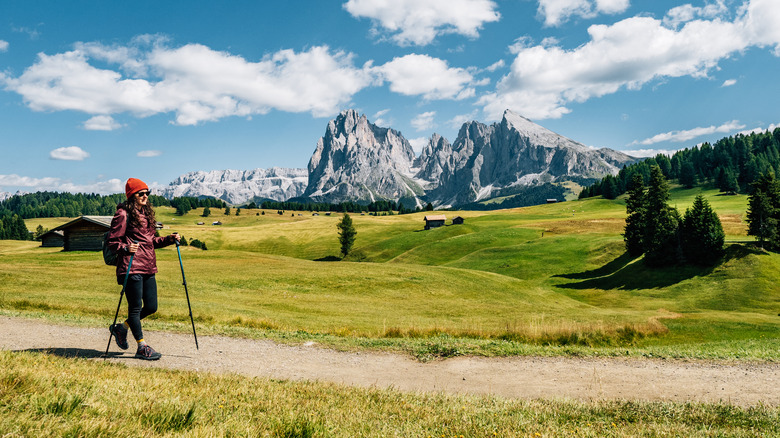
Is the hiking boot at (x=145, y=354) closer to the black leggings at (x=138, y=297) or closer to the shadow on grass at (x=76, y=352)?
the black leggings at (x=138, y=297)

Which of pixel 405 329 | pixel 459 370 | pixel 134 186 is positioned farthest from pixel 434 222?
pixel 134 186

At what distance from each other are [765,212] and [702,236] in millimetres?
8638

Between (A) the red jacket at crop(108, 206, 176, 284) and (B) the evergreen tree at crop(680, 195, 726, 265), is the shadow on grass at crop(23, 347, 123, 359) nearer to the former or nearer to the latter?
(A) the red jacket at crop(108, 206, 176, 284)

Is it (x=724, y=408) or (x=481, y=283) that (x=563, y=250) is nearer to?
(x=481, y=283)

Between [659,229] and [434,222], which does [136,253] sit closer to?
[659,229]

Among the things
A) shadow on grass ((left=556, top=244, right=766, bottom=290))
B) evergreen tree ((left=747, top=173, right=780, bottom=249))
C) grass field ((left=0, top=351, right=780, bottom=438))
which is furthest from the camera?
evergreen tree ((left=747, top=173, right=780, bottom=249))

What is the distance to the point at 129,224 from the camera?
10.5 metres

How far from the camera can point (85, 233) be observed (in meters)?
69.7

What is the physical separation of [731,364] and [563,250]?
70.6m

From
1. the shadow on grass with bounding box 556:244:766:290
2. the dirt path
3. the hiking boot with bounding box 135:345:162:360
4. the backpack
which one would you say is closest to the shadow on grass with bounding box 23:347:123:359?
the dirt path

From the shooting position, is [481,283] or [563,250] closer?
[481,283]

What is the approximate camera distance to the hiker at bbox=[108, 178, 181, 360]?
10.2 meters

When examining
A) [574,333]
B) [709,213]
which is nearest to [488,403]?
[574,333]

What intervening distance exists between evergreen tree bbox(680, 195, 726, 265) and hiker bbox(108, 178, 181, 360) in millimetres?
68911
